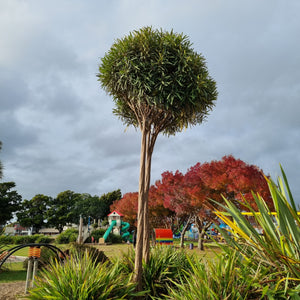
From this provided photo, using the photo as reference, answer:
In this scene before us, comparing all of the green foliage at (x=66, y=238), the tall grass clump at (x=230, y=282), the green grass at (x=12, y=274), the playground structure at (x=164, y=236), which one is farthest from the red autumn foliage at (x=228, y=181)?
the green foliage at (x=66, y=238)

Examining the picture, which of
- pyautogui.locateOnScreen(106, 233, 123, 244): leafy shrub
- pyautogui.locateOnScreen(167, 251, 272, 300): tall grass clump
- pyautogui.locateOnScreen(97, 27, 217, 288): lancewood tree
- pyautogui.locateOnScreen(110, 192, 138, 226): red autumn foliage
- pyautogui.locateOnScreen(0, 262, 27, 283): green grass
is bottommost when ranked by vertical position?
pyautogui.locateOnScreen(0, 262, 27, 283): green grass

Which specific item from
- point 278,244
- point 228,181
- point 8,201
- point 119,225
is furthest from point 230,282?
point 8,201

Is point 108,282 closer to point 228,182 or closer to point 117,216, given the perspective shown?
point 228,182

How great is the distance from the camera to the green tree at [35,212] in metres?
50.0

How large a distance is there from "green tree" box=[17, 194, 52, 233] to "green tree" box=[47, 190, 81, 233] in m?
1.31

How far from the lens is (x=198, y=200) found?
1877 centimetres

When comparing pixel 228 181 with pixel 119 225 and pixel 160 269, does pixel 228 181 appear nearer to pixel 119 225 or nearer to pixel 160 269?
pixel 160 269

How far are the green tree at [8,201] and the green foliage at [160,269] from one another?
41992 millimetres

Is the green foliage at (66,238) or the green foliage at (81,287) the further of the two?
the green foliage at (66,238)

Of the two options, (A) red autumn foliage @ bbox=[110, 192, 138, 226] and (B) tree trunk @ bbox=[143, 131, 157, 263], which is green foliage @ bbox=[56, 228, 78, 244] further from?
(B) tree trunk @ bbox=[143, 131, 157, 263]

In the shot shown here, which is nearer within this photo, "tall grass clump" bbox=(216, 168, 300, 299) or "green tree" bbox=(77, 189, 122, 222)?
"tall grass clump" bbox=(216, 168, 300, 299)

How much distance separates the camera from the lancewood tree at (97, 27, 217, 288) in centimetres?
702

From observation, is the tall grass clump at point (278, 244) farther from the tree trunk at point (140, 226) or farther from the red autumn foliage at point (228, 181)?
the red autumn foliage at point (228, 181)

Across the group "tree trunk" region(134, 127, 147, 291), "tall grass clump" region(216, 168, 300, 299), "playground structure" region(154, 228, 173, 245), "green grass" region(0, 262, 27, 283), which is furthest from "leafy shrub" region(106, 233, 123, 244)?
"tall grass clump" region(216, 168, 300, 299)
